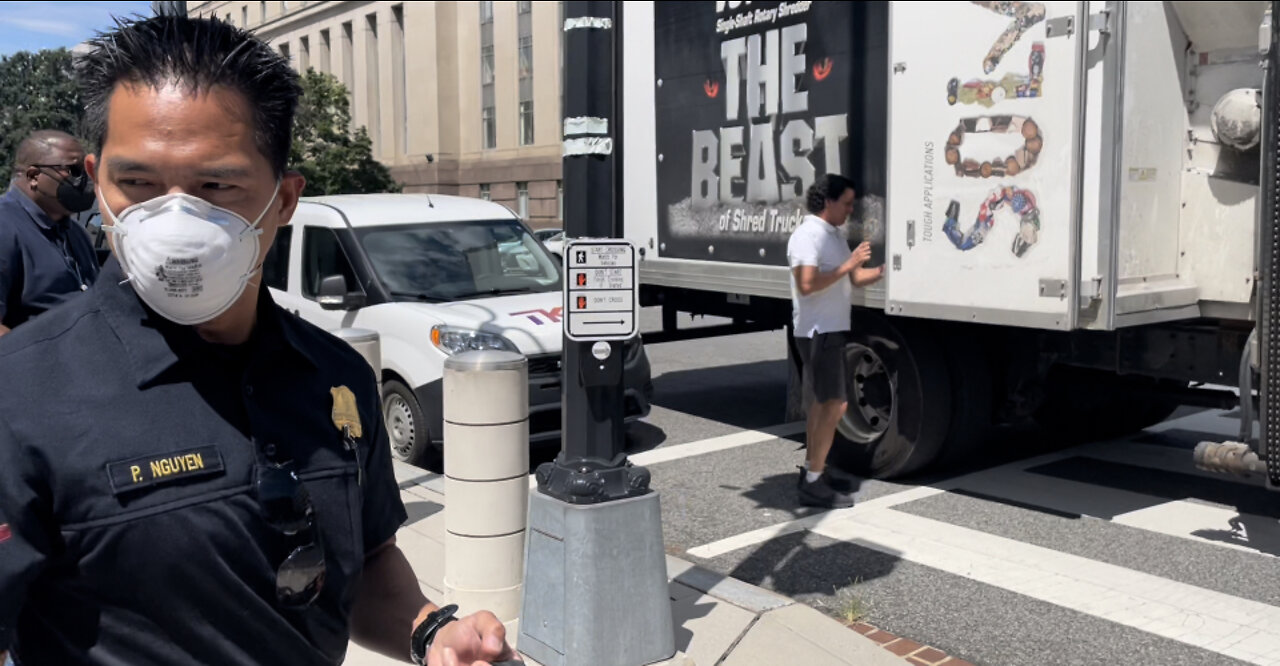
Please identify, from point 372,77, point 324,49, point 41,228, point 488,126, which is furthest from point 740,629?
point 324,49

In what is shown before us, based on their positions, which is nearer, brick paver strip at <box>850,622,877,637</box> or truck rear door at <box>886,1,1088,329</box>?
brick paver strip at <box>850,622,877,637</box>

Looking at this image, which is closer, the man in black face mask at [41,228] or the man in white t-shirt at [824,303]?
the man in black face mask at [41,228]

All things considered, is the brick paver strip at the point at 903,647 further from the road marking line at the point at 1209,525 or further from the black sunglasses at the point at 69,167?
the black sunglasses at the point at 69,167

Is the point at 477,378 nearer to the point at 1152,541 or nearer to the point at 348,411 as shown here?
the point at 348,411

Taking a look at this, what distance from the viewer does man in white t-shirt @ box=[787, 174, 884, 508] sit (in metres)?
6.76

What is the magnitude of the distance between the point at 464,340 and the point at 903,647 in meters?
3.87

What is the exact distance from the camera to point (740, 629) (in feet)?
15.8

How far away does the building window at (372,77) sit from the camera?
57594 millimetres

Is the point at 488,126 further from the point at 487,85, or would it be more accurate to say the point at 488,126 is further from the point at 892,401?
the point at 892,401

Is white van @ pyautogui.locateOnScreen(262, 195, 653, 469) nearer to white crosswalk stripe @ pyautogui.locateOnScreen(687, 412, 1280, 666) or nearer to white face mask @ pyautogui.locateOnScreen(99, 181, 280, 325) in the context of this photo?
white crosswalk stripe @ pyautogui.locateOnScreen(687, 412, 1280, 666)

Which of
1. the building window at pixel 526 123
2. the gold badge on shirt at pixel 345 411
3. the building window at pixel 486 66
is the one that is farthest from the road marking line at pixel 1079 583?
the building window at pixel 486 66

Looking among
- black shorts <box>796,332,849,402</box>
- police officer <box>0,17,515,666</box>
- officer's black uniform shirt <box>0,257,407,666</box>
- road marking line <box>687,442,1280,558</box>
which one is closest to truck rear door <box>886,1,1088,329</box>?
black shorts <box>796,332,849,402</box>

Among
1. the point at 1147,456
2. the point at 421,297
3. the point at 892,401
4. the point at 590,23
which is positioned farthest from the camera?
the point at 421,297

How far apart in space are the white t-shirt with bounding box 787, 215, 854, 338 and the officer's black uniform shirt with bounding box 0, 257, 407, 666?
17.3ft
